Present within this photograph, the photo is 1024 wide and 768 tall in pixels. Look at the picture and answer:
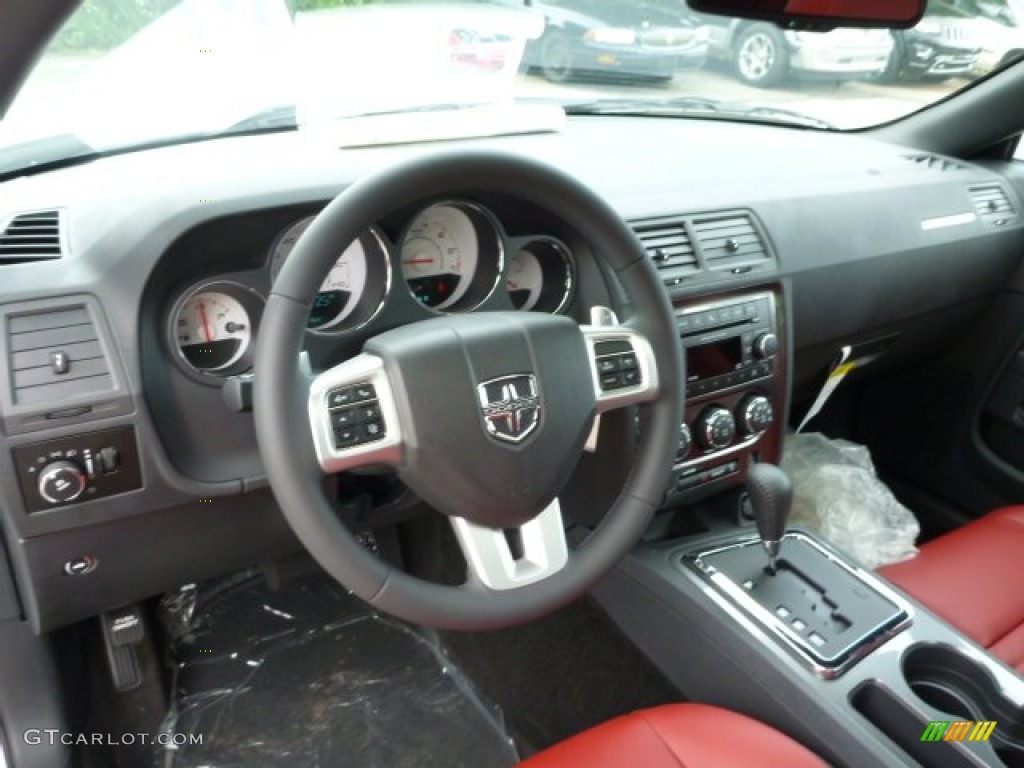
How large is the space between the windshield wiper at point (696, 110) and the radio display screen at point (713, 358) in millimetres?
907

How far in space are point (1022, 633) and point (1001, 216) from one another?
4.27 feet

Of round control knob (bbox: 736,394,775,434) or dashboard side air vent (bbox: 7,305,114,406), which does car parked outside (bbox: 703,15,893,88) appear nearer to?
round control knob (bbox: 736,394,775,434)

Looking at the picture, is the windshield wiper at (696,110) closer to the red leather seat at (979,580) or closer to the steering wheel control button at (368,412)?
the red leather seat at (979,580)

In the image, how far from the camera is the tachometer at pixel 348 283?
1.35 metres

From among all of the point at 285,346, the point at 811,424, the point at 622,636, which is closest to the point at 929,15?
the point at 811,424

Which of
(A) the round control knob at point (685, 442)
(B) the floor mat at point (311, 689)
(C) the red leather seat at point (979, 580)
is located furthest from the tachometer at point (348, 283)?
(C) the red leather seat at point (979, 580)

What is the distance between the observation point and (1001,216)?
251 cm

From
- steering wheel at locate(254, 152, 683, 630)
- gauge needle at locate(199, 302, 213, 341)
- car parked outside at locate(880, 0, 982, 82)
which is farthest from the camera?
car parked outside at locate(880, 0, 982, 82)

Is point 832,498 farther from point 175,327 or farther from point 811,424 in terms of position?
point 175,327

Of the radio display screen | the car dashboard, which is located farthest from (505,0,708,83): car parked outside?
the radio display screen

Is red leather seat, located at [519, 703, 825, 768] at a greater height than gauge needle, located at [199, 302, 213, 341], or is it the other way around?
gauge needle, located at [199, 302, 213, 341]

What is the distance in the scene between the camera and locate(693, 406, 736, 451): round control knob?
1765mm

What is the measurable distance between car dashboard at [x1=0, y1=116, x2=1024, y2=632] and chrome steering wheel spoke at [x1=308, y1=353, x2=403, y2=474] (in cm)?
4

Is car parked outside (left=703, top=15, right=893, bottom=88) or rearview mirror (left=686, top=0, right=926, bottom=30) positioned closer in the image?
rearview mirror (left=686, top=0, right=926, bottom=30)
